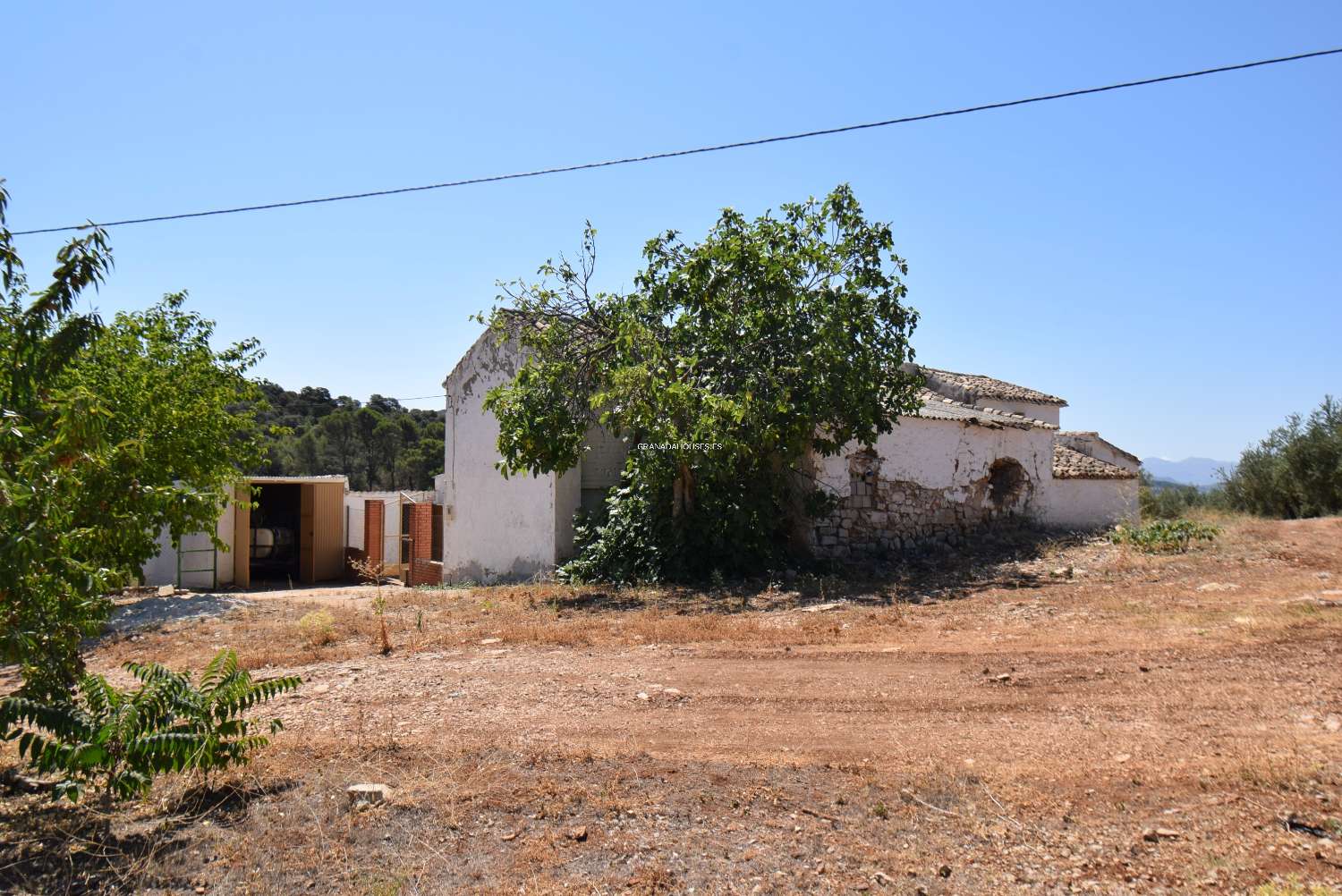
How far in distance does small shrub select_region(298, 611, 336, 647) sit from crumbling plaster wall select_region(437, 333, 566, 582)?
240 inches

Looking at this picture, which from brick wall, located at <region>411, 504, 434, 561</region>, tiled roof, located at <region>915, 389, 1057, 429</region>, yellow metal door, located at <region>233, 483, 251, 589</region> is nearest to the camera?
tiled roof, located at <region>915, 389, 1057, 429</region>

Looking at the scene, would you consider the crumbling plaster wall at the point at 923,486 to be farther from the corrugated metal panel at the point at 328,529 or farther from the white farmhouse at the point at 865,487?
the corrugated metal panel at the point at 328,529

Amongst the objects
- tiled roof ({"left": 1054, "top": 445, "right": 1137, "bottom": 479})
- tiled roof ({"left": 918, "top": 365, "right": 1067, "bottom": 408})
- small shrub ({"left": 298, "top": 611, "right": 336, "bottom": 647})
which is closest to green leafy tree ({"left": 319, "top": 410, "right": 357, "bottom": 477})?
tiled roof ({"left": 918, "top": 365, "right": 1067, "bottom": 408})

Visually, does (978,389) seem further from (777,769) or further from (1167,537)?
(777,769)

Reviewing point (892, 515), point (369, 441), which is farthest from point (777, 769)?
point (369, 441)

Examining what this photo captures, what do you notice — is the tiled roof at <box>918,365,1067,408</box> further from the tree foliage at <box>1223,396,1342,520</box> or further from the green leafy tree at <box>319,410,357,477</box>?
Result: the green leafy tree at <box>319,410,357,477</box>

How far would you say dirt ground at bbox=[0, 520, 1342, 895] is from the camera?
4426mm

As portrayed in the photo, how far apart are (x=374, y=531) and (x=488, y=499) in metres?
7.18

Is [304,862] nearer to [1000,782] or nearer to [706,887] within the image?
[706,887]

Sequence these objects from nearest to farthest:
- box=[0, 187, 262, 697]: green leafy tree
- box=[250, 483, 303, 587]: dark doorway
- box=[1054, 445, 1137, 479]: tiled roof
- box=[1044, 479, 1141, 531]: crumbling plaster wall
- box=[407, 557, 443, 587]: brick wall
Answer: box=[0, 187, 262, 697]: green leafy tree, box=[1044, 479, 1141, 531]: crumbling plaster wall, box=[1054, 445, 1137, 479]: tiled roof, box=[407, 557, 443, 587]: brick wall, box=[250, 483, 303, 587]: dark doorway

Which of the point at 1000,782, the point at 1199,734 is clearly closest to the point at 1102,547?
the point at 1199,734

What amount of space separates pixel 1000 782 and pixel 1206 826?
3.50 feet

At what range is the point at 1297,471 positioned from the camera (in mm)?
25625

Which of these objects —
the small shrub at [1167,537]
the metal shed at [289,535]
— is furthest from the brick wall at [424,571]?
the small shrub at [1167,537]
